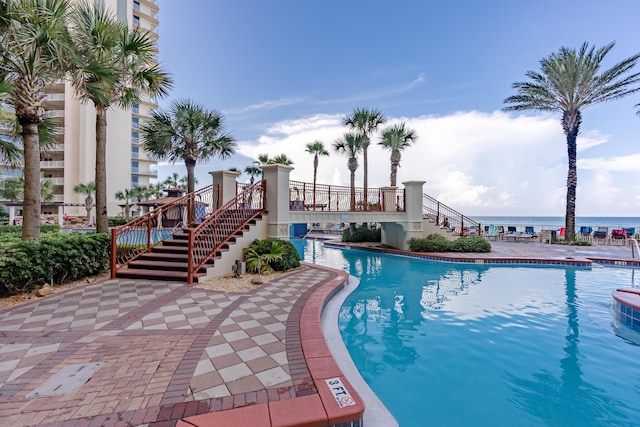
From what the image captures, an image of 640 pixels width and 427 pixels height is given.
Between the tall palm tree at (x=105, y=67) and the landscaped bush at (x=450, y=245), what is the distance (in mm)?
12475

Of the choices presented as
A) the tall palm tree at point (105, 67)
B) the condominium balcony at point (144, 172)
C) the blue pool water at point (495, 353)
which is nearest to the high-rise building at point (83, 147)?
the condominium balcony at point (144, 172)

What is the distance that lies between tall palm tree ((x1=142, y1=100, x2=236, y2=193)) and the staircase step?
6.36 metres

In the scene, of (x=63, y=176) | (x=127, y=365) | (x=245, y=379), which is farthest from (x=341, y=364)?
(x=63, y=176)

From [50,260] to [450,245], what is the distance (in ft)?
46.9

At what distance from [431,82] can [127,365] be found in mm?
18947

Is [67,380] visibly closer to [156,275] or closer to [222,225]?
[156,275]

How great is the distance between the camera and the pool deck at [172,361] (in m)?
2.31

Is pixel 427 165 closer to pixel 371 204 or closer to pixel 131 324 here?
pixel 371 204

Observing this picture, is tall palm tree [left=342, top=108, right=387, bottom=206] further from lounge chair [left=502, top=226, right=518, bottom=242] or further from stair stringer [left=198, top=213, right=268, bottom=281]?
lounge chair [left=502, top=226, right=518, bottom=242]

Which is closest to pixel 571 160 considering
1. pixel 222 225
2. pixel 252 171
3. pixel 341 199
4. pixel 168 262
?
pixel 341 199

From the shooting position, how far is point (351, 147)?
19562mm

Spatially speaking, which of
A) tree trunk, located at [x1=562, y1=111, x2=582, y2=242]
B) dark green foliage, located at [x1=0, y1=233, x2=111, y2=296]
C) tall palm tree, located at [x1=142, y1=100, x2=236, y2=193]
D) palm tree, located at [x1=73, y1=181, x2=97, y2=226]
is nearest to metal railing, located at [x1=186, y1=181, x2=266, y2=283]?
dark green foliage, located at [x1=0, y1=233, x2=111, y2=296]

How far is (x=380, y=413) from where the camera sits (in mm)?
2670

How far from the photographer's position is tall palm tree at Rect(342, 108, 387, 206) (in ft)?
59.8
